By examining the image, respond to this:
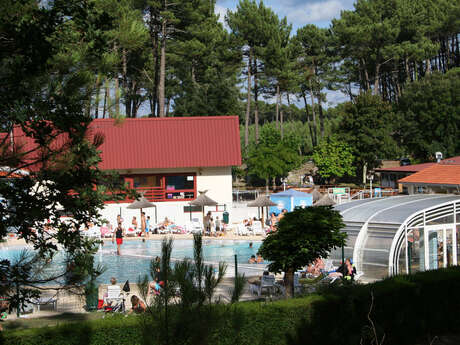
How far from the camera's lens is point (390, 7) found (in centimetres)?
5841

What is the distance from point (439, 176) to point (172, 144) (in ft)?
48.7

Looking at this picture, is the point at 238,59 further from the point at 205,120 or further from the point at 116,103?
the point at 116,103

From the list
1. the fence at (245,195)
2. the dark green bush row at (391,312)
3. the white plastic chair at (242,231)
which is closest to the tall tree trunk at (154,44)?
the fence at (245,195)

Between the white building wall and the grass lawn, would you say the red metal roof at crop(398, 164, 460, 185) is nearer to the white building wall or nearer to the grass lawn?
the white building wall

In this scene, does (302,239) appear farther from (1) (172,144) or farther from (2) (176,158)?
(1) (172,144)

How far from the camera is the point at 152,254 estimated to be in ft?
68.1

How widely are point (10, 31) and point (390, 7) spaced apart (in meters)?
59.4

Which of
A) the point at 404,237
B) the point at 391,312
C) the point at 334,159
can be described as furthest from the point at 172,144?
the point at 391,312

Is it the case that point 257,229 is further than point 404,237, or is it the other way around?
point 257,229

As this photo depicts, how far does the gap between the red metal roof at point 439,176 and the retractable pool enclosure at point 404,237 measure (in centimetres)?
979

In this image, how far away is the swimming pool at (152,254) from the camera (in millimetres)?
16812

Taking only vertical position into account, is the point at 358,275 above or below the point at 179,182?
below

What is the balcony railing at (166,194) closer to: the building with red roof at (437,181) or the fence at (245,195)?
the fence at (245,195)

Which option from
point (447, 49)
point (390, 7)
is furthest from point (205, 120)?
point (447, 49)
